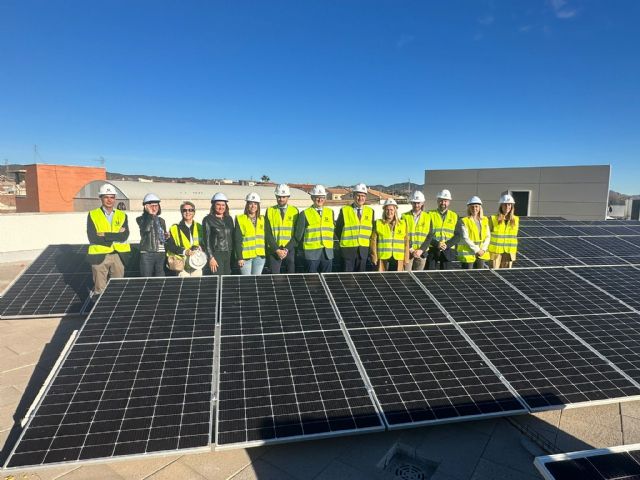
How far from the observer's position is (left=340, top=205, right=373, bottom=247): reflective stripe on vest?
750 centimetres

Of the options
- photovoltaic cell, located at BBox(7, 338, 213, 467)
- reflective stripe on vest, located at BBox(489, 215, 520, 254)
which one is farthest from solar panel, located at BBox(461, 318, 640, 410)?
photovoltaic cell, located at BBox(7, 338, 213, 467)

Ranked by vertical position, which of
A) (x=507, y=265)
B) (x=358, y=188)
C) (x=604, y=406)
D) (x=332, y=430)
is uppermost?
(x=358, y=188)

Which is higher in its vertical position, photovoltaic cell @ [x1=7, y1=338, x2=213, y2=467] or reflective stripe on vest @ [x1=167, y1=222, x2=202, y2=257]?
reflective stripe on vest @ [x1=167, y1=222, x2=202, y2=257]

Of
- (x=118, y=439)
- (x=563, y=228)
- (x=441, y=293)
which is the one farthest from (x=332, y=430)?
(x=563, y=228)

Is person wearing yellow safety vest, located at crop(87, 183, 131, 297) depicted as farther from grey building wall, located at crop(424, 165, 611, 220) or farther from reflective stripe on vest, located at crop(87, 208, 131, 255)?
grey building wall, located at crop(424, 165, 611, 220)

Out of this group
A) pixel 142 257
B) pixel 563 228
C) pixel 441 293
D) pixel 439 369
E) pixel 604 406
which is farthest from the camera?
pixel 563 228

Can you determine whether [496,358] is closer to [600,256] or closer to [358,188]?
[358,188]

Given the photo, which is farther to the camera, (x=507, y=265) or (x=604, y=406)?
(x=507, y=265)

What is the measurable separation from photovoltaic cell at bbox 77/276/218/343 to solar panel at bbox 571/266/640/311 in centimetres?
642

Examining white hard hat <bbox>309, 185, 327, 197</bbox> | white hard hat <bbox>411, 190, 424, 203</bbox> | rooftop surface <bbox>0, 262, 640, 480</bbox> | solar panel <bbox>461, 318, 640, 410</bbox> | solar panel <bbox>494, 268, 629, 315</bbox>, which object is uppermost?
white hard hat <bbox>309, 185, 327, 197</bbox>

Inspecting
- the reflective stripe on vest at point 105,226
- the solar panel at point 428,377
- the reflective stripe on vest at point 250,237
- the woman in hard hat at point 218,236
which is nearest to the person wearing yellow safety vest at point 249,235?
the reflective stripe on vest at point 250,237

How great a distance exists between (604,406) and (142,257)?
757 cm

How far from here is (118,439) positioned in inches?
126

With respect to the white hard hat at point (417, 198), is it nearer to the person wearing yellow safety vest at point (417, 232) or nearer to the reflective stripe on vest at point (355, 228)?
the person wearing yellow safety vest at point (417, 232)
